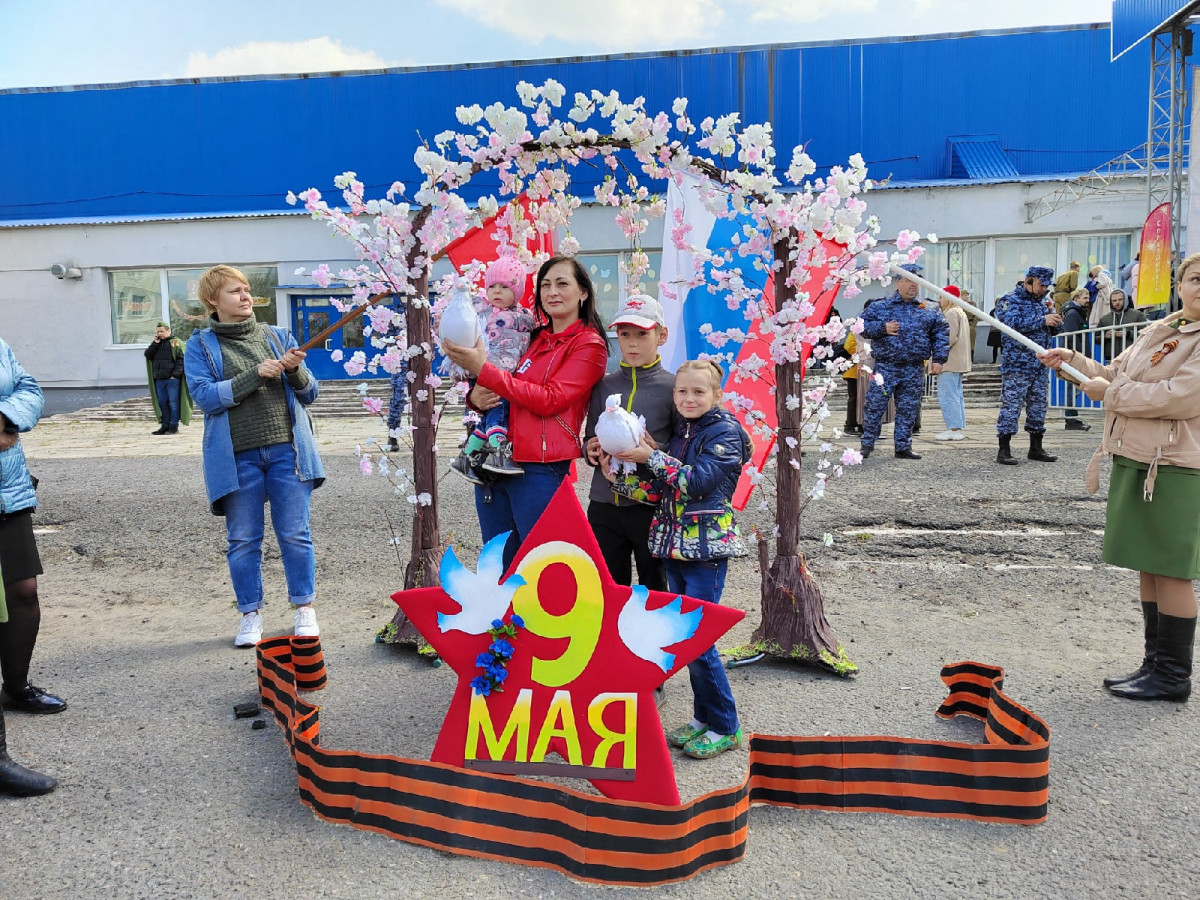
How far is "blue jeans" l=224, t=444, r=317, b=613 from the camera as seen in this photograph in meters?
4.29

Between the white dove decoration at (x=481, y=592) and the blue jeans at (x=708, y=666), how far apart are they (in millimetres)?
617

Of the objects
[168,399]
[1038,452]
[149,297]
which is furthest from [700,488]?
[149,297]

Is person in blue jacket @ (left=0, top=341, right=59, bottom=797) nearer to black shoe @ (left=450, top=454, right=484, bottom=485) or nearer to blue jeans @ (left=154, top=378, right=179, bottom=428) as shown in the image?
black shoe @ (left=450, top=454, right=484, bottom=485)

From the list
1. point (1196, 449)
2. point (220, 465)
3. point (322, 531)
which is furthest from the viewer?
point (322, 531)

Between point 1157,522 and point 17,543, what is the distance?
181 inches

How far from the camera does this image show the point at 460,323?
306 centimetres

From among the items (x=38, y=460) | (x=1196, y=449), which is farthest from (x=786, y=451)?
(x=38, y=460)

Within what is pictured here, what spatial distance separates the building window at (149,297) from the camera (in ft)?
66.9

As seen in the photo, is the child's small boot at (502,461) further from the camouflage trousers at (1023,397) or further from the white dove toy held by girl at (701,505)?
the camouflage trousers at (1023,397)

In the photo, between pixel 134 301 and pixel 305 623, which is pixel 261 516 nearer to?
pixel 305 623

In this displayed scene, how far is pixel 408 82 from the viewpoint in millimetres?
21531

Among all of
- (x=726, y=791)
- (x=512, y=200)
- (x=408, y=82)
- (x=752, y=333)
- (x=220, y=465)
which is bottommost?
(x=726, y=791)

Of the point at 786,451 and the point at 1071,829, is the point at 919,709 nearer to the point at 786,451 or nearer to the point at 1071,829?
the point at 1071,829

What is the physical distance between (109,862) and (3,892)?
26 cm
